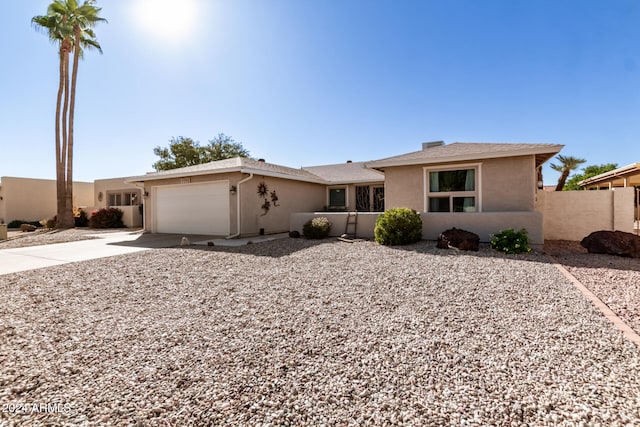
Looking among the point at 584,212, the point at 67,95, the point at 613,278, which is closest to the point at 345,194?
the point at 584,212

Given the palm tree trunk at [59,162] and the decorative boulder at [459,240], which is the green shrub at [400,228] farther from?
the palm tree trunk at [59,162]

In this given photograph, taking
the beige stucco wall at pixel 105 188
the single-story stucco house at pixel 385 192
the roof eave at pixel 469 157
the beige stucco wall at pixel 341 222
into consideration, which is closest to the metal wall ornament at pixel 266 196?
the single-story stucco house at pixel 385 192

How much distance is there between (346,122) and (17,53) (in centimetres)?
1489

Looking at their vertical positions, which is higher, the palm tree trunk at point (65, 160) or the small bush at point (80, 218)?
the palm tree trunk at point (65, 160)

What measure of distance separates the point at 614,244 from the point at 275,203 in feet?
36.3

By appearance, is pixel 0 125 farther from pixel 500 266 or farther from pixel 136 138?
pixel 500 266

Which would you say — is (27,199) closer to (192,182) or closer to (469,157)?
(192,182)

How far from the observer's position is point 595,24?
353 inches

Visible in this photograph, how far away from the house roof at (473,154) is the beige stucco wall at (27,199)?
1068 inches

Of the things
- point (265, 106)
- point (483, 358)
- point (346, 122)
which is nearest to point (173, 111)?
point (265, 106)

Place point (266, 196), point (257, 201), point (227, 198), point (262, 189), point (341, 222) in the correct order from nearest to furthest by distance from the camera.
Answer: point (341, 222) < point (227, 198) < point (257, 201) < point (262, 189) < point (266, 196)

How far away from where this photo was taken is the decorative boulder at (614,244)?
22.1ft

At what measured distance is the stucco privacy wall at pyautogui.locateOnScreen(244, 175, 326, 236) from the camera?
1144 centimetres

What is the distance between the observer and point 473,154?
8836 millimetres
